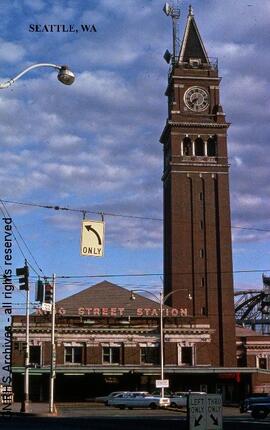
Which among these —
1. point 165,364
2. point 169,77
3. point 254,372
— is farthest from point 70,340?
point 169,77

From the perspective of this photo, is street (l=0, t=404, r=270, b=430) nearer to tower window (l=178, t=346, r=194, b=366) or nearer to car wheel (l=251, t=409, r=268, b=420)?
car wheel (l=251, t=409, r=268, b=420)

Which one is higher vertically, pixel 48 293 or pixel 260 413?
pixel 48 293

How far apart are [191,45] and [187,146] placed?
1658 cm

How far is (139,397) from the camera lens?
5631 centimetres

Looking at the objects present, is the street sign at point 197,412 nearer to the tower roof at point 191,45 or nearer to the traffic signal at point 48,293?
the traffic signal at point 48,293

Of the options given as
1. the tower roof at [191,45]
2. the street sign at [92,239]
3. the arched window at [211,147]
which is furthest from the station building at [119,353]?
the street sign at [92,239]

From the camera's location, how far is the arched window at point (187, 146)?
90.6 meters

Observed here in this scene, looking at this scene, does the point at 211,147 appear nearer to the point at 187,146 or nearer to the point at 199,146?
the point at 199,146

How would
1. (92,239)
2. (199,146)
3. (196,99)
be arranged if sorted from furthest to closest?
(196,99) → (199,146) → (92,239)

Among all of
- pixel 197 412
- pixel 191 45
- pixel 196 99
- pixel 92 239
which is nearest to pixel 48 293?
pixel 92 239

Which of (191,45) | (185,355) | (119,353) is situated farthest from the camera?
(191,45)

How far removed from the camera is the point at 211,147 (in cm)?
9100

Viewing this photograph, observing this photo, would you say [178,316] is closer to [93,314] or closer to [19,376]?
[93,314]

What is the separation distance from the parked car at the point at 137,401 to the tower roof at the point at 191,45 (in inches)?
2090
